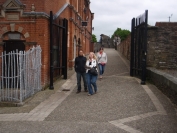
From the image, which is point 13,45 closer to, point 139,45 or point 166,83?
point 139,45

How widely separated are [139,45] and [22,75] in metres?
6.24

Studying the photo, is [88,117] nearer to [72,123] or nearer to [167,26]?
[72,123]

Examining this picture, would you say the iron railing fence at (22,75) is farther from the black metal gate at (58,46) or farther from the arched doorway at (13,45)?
the arched doorway at (13,45)

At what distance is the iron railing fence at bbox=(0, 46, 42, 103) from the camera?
8445 millimetres

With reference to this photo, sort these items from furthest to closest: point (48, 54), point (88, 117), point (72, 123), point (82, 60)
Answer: point (48, 54) < point (82, 60) < point (88, 117) < point (72, 123)

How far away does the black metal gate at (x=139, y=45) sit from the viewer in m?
11.3

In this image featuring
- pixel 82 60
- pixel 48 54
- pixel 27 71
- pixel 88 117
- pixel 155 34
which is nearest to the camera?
pixel 88 117

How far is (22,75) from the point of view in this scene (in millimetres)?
8828

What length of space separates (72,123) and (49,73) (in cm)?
551

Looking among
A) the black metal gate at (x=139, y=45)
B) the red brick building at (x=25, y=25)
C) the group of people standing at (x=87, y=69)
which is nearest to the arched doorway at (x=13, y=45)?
the red brick building at (x=25, y=25)

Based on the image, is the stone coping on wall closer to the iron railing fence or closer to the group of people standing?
the group of people standing

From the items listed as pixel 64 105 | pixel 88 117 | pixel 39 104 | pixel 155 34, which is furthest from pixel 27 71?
pixel 155 34

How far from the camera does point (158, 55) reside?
505 inches

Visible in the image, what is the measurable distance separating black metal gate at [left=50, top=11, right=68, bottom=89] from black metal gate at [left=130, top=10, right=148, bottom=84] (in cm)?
366
